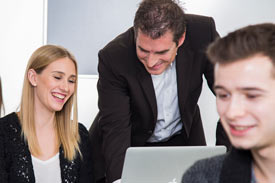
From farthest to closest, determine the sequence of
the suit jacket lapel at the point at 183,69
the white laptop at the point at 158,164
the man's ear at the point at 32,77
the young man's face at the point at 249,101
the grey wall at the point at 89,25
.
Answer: the grey wall at the point at 89,25, the man's ear at the point at 32,77, the suit jacket lapel at the point at 183,69, the white laptop at the point at 158,164, the young man's face at the point at 249,101

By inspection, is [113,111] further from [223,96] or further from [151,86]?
[223,96]

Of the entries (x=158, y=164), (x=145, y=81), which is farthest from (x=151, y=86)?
(x=158, y=164)

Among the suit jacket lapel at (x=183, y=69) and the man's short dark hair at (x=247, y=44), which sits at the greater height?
the man's short dark hair at (x=247, y=44)

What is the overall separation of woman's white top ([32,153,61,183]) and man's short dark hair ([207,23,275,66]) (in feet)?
4.18

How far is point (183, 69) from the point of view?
2.14m

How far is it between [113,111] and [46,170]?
43 cm

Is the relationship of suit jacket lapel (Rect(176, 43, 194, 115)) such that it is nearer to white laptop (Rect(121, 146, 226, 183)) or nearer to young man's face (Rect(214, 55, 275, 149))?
white laptop (Rect(121, 146, 226, 183))

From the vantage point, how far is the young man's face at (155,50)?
187 centimetres

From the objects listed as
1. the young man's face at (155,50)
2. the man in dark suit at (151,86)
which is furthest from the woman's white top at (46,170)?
the young man's face at (155,50)

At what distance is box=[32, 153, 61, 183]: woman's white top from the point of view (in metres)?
2.15

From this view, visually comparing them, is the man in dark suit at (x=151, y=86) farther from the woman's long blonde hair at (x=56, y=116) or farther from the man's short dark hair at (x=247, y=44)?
the man's short dark hair at (x=247, y=44)

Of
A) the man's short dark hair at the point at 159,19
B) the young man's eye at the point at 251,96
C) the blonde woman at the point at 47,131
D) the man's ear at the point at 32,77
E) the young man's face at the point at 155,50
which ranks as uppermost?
the man's short dark hair at the point at 159,19

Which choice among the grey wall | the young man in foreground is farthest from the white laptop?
the grey wall

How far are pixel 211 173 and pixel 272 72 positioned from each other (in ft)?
1.04
